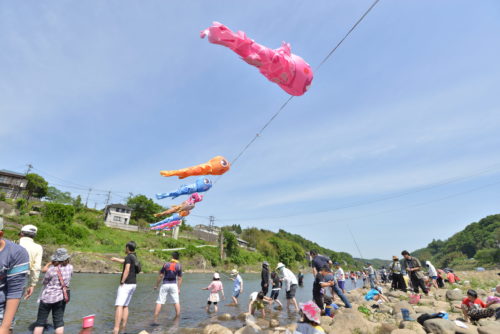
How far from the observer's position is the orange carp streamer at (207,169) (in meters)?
8.84

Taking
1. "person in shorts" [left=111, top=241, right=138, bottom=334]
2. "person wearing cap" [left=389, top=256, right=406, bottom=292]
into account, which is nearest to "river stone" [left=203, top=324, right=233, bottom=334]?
"person in shorts" [left=111, top=241, right=138, bottom=334]

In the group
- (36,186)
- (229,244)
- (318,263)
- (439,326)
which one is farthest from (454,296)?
(36,186)

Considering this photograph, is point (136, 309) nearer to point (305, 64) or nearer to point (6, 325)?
point (6, 325)

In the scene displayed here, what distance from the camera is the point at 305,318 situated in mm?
3941

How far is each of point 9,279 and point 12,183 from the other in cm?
7362

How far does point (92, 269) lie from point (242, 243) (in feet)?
199

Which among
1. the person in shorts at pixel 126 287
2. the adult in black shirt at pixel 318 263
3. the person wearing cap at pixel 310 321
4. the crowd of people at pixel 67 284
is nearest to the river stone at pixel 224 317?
the crowd of people at pixel 67 284

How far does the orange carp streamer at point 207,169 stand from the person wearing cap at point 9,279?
637 centimetres

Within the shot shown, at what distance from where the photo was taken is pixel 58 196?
199 feet

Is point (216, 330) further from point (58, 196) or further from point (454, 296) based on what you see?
point (58, 196)

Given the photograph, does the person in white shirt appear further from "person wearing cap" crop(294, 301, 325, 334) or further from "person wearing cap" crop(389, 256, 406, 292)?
"person wearing cap" crop(294, 301, 325, 334)

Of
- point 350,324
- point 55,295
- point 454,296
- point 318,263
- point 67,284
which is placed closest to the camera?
point 55,295

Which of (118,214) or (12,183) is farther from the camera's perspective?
(118,214)

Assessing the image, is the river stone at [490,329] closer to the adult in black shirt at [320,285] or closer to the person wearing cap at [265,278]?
the adult in black shirt at [320,285]
